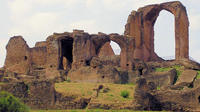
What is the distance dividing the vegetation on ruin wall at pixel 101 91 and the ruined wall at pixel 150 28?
47.5 feet

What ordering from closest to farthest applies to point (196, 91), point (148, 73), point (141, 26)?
point (196, 91)
point (148, 73)
point (141, 26)

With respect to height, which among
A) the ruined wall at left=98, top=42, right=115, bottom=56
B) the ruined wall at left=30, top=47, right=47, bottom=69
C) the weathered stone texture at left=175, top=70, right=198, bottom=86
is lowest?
the weathered stone texture at left=175, top=70, right=198, bottom=86

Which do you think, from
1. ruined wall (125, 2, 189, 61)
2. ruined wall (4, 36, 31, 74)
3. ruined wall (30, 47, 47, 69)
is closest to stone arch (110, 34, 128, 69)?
ruined wall (125, 2, 189, 61)

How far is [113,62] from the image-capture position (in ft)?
148

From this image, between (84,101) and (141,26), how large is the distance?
2182cm

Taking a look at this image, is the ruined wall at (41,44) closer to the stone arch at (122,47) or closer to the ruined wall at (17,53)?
the ruined wall at (17,53)

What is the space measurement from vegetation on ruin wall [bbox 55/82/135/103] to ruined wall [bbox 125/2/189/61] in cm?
1448

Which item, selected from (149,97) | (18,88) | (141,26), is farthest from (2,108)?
(141,26)

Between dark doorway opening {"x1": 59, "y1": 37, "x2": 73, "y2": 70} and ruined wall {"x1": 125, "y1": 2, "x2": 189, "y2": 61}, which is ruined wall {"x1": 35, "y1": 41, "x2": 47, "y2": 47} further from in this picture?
ruined wall {"x1": 125, "y1": 2, "x2": 189, "y2": 61}

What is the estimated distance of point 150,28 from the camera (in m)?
51.7

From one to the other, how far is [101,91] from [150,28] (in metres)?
20.8

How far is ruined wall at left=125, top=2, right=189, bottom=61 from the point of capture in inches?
1859

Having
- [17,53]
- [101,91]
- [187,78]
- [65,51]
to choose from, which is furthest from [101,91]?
[17,53]

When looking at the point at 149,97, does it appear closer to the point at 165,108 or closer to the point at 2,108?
the point at 165,108
